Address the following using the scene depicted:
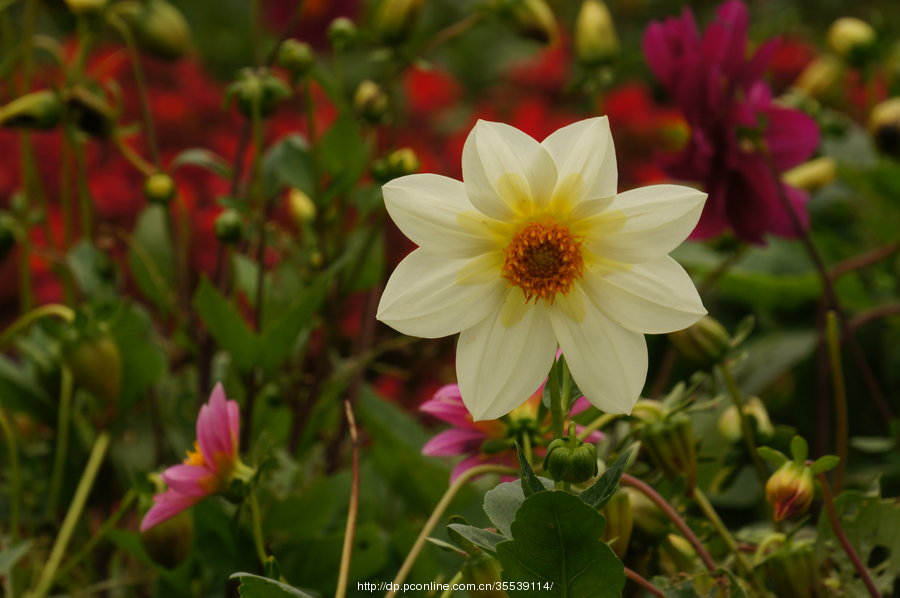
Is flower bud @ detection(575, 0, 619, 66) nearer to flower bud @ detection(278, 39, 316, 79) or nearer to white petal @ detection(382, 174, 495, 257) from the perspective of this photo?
flower bud @ detection(278, 39, 316, 79)

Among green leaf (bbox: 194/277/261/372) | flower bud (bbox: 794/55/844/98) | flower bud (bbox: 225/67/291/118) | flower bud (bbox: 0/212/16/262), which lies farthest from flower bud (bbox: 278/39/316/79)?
flower bud (bbox: 794/55/844/98)

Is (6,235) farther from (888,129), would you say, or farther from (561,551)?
(888,129)

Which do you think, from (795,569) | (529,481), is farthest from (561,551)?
(795,569)

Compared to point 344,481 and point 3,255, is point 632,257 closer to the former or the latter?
point 344,481

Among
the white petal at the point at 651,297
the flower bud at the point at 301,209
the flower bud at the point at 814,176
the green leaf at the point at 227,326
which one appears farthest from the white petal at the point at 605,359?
the flower bud at the point at 814,176

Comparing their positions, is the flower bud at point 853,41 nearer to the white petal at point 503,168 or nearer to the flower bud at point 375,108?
the flower bud at point 375,108
